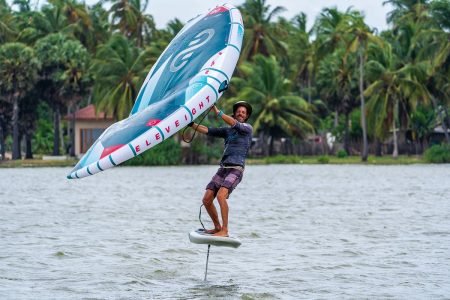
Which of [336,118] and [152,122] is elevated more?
[336,118]

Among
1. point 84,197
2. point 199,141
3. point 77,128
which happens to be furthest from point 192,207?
point 77,128

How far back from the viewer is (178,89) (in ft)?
48.1

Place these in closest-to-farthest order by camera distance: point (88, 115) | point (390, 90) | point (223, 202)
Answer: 1. point (223, 202)
2. point (390, 90)
3. point (88, 115)

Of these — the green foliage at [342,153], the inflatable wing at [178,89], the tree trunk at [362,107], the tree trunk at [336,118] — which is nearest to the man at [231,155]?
the inflatable wing at [178,89]

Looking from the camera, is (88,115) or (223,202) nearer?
(223,202)

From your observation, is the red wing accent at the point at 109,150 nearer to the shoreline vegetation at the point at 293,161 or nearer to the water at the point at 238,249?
the water at the point at 238,249

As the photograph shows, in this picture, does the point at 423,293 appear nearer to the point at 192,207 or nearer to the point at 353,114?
the point at 192,207

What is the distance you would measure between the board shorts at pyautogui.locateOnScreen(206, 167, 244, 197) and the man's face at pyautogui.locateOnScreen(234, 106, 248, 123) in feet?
2.26

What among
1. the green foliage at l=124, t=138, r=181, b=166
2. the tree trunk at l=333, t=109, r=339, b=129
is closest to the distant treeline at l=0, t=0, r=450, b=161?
the tree trunk at l=333, t=109, r=339, b=129

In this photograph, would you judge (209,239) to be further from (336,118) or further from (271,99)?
(336,118)

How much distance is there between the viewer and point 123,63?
7506cm

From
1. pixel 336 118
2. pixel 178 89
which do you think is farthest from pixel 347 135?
pixel 178 89

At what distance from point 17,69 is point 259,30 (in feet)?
57.7

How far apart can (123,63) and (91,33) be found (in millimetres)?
12462
